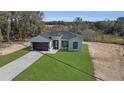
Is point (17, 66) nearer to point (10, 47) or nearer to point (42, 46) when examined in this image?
point (10, 47)

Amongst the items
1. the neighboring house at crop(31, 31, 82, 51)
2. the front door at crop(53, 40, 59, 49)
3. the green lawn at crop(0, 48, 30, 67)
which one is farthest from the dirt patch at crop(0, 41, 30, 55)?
the front door at crop(53, 40, 59, 49)

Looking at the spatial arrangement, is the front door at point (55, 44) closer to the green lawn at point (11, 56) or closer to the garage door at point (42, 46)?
the garage door at point (42, 46)

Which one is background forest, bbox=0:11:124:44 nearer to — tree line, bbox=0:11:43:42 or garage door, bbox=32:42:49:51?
tree line, bbox=0:11:43:42

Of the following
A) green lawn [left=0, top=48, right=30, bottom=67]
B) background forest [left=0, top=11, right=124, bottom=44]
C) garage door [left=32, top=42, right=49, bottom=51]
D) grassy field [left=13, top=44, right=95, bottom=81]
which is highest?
background forest [left=0, top=11, right=124, bottom=44]

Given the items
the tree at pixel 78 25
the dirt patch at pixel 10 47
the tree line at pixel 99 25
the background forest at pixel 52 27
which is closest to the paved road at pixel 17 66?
the dirt patch at pixel 10 47

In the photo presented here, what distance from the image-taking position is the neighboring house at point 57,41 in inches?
614

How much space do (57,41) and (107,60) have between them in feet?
12.4

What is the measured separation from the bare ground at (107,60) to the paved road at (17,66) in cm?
354

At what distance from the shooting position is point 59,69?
39.8 ft

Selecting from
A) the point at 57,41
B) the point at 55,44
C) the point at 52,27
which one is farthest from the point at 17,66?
the point at 57,41

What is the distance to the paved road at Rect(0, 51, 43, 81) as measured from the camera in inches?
426

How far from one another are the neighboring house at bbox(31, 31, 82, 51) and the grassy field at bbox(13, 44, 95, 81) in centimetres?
101
